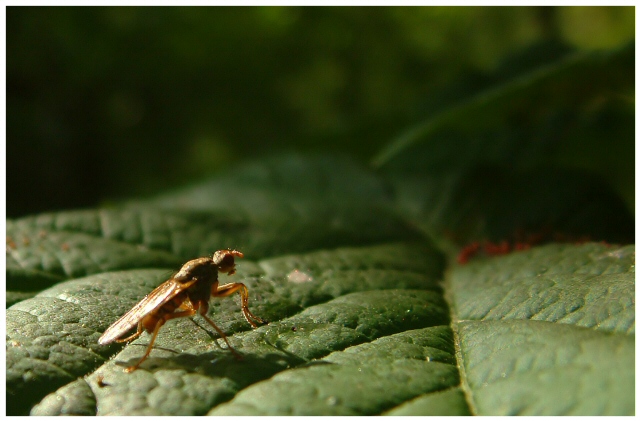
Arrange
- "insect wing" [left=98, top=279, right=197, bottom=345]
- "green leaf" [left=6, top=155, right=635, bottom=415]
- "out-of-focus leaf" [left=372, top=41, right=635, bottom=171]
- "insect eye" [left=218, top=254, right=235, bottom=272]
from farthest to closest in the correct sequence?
"out-of-focus leaf" [left=372, top=41, right=635, bottom=171] → "insect eye" [left=218, top=254, right=235, bottom=272] → "insect wing" [left=98, top=279, right=197, bottom=345] → "green leaf" [left=6, top=155, right=635, bottom=415]

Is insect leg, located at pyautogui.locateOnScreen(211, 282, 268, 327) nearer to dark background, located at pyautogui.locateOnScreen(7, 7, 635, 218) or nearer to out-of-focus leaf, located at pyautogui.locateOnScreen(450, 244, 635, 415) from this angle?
out-of-focus leaf, located at pyautogui.locateOnScreen(450, 244, 635, 415)

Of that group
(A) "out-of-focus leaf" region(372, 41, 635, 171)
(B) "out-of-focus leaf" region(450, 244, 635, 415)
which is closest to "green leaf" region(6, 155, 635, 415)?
(B) "out-of-focus leaf" region(450, 244, 635, 415)

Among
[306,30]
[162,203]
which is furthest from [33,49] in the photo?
[306,30]

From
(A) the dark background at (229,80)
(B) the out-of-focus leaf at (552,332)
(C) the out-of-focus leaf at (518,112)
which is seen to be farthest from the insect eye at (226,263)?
(A) the dark background at (229,80)

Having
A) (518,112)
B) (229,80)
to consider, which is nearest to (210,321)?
(518,112)

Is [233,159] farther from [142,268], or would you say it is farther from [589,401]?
[589,401]

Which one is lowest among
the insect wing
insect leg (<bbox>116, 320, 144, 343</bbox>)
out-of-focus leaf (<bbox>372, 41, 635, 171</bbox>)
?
insect leg (<bbox>116, 320, 144, 343</bbox>)

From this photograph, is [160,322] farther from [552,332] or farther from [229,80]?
[229,80]
